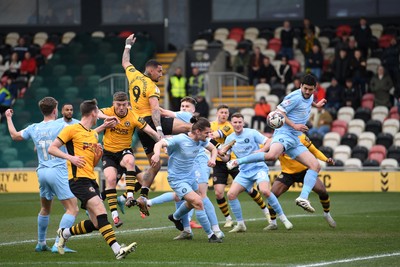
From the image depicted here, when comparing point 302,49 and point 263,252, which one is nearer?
point 263,252

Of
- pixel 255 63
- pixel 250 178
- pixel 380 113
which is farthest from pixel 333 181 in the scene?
pixel 250 178

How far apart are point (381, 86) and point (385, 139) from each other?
2186 millimetres

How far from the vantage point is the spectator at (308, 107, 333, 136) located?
1273 inches

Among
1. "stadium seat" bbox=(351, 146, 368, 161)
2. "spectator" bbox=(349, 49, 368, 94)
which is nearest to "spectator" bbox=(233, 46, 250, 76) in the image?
"spectator" bbox=(349, 49, 368, 94)

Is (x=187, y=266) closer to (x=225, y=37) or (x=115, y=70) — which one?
(x=115, y=70)

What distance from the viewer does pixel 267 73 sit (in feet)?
115

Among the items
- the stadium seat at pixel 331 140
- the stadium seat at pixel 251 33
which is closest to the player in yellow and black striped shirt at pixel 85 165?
the stadium seat at pixel 331 140

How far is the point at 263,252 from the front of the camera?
14.1m

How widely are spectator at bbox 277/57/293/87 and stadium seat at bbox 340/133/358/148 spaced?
360 cm

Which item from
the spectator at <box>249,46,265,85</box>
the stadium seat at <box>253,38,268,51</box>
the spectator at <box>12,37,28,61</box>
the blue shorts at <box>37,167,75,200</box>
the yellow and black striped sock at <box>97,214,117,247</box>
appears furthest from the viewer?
the spectator at <box>12,37,28,61</box>

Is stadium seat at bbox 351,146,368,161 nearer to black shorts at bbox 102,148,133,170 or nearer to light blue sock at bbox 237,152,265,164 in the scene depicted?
light blue sock at bbox 237,152,265,164

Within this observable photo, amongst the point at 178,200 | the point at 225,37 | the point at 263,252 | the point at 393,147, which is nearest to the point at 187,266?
the point at 263,252

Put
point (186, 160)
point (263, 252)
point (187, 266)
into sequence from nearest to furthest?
point (187, 266)
point (263, 252)
point (186, 160)

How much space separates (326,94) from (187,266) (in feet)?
69.3
